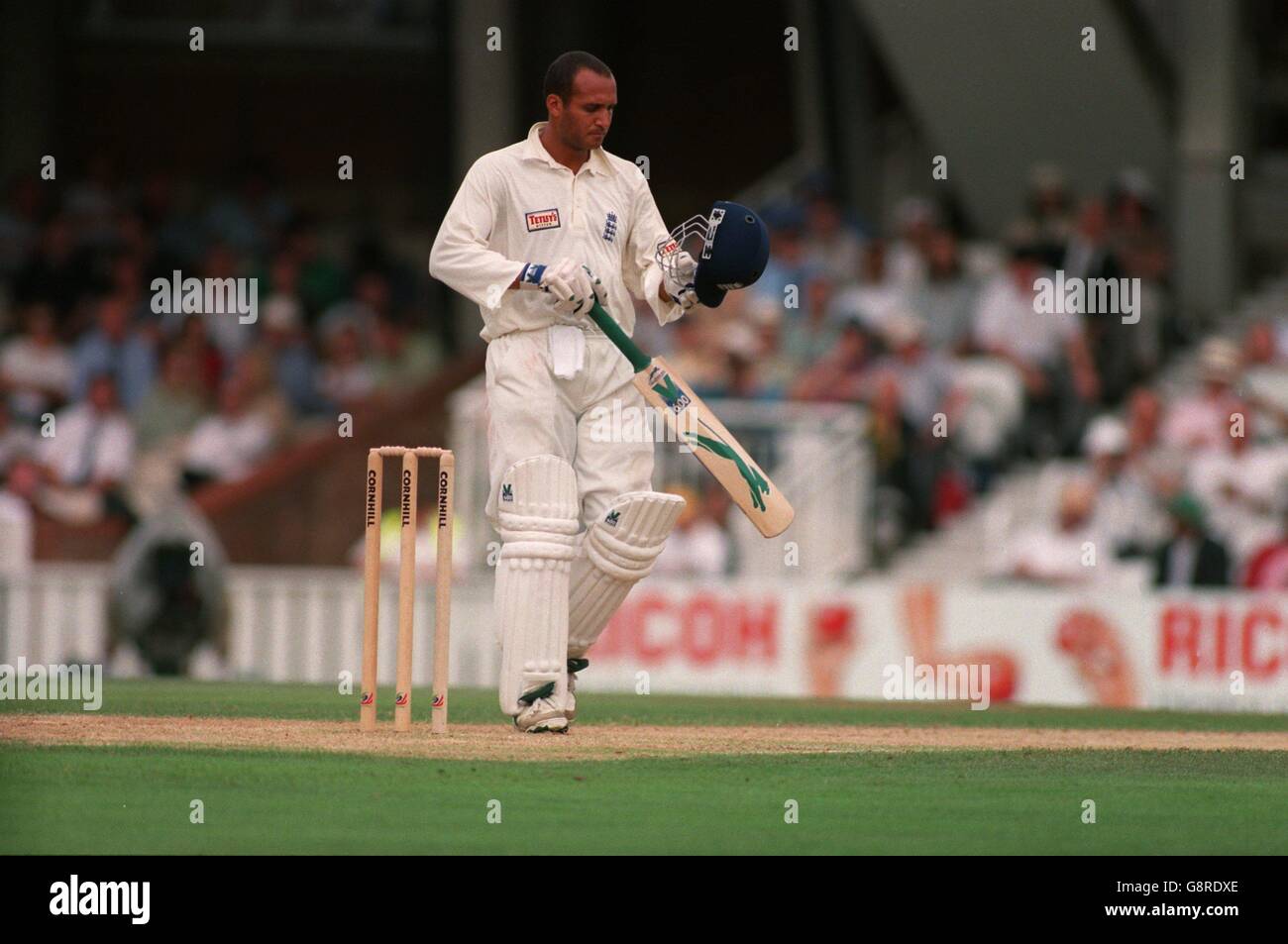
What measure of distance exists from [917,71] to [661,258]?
9167mm

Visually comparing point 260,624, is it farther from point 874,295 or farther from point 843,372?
point 874,295

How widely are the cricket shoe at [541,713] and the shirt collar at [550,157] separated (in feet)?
5.45

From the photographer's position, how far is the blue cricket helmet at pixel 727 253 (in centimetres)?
745

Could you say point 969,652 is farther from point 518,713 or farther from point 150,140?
point 150,140

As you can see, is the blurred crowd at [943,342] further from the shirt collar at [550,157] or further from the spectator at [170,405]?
the shirt collar at [550,157]

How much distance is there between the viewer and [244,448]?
50.9 ft

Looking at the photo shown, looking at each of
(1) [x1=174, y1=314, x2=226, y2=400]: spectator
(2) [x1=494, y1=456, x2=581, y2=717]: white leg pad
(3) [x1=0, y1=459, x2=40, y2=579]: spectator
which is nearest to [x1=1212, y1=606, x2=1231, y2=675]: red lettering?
(2) [x1=494, y1=456, x2=581, y2=717]: white leg pad

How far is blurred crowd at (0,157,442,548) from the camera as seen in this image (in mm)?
14945

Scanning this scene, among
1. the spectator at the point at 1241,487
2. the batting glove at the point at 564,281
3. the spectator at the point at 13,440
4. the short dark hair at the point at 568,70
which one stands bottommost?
the spectator at the point at 1241,487

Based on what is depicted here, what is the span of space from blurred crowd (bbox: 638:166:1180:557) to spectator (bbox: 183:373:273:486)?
2.79m

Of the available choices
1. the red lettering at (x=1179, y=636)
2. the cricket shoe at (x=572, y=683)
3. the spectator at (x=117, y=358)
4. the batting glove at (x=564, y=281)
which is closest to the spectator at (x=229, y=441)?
the spectator at (x=117, y=358)

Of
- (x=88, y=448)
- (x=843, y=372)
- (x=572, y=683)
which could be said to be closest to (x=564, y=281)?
(x=572, y=683)

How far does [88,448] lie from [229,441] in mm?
985

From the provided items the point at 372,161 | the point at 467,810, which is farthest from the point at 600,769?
the point at 372,161
